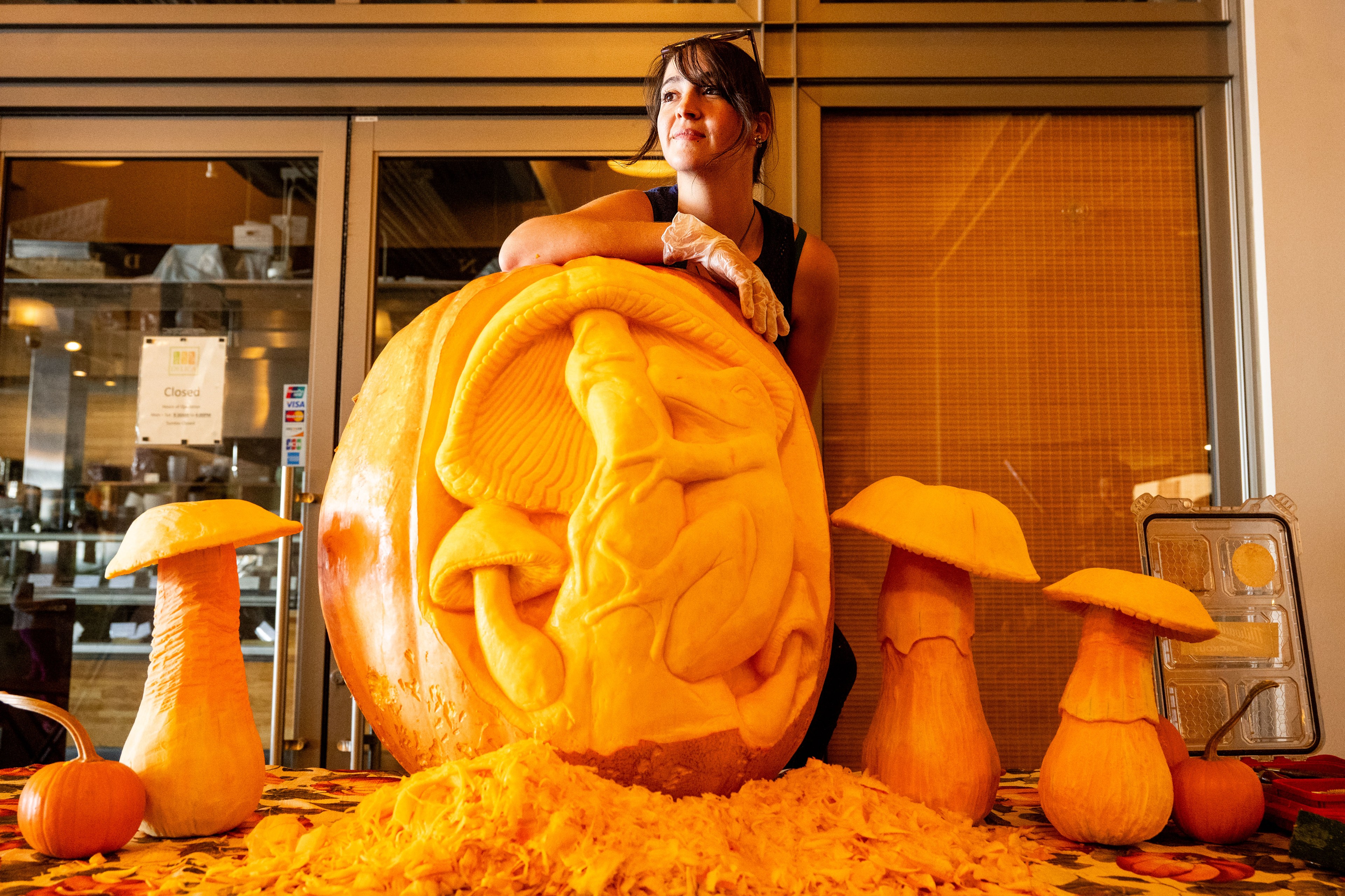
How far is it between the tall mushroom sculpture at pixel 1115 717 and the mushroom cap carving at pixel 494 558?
2.12 feet

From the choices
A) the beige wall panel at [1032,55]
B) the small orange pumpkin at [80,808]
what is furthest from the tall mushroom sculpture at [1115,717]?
the beige wall panel at [1032,55]

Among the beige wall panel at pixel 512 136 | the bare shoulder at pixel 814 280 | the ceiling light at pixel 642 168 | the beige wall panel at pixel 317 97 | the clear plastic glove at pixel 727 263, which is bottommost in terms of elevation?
the clear plastic glove at pixel 727 263

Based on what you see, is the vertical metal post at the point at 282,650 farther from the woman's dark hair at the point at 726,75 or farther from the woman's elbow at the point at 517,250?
the woman's dark hair at the point at 726,75

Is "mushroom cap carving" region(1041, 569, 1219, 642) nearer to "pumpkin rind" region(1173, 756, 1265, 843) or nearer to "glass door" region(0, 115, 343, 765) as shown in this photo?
"pumpkin rind" region(1173, 756, 1265, 843)

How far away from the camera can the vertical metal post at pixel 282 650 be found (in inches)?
76.2

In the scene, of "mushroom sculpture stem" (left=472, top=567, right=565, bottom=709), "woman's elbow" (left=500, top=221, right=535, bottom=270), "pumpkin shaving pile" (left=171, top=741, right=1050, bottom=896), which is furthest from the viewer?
"woman's elbow" (left=500, top=221, right=535, bottom=270)

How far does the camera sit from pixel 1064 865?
1.02m

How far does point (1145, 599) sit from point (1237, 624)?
563 millimetres

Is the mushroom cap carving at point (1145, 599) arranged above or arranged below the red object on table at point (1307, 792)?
above

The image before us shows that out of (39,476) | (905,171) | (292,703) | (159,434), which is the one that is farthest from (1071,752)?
(39,476)

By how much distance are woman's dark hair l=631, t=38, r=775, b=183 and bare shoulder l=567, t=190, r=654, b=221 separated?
11cm

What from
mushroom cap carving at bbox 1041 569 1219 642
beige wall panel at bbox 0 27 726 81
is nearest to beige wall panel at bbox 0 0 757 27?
beige wall panel at bbox 0 27 726 81

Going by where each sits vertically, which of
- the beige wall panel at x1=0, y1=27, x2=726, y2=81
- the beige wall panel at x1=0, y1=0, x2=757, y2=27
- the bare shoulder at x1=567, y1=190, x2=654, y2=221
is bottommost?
the bare shoulder at x1=567, y1=190, x2=654, y2=221

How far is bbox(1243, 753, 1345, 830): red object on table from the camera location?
1125 mm
